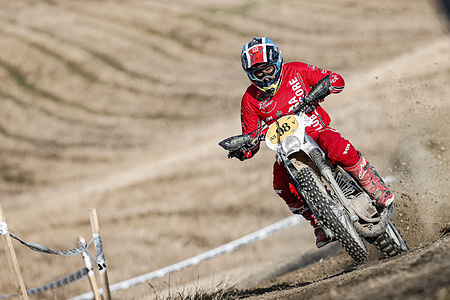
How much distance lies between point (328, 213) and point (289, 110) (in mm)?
1285

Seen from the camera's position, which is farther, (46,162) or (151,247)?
(46,162)

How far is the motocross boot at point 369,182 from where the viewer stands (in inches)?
211

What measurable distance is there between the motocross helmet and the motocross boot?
1178 millimetres

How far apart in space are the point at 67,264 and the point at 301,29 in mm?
11292

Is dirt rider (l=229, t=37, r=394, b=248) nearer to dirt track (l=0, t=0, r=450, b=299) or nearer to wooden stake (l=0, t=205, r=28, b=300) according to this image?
dirt track (l=0, t=0, r=450, b=299)

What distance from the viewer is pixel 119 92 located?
16.2m

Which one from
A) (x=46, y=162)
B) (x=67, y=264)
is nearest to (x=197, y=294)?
(x=67, y=264)

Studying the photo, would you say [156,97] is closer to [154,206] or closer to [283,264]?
[154,206]

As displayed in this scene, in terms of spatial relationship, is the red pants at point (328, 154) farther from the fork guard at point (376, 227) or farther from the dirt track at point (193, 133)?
the dirt track at point (193, 133)

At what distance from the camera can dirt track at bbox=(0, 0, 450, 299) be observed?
8023mm

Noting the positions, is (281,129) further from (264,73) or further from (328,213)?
(328,213)

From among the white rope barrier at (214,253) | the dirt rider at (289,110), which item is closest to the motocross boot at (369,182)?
the dirt rider at (289,110)

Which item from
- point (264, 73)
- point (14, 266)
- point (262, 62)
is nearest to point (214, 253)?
point (14, 266)

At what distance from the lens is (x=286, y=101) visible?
5.66m
